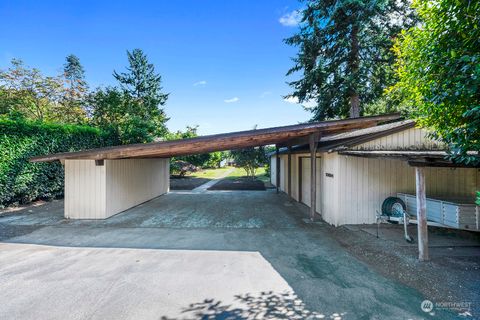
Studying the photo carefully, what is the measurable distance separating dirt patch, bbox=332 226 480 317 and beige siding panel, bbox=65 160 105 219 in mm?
7434

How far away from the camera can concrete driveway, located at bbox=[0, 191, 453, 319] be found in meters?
2.63

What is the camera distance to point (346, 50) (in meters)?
11.8

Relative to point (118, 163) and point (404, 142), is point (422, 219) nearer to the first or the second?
point (404, 142)

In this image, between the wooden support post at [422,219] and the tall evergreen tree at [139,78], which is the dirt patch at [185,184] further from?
the wooden support post at [422,219]

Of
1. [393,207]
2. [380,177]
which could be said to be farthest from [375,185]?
[393,207]

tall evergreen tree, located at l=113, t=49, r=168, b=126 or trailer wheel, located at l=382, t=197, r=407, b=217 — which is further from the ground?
tall evergreen tree, located at l=113, t=49, r=168, b=126

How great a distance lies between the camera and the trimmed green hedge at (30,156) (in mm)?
7504

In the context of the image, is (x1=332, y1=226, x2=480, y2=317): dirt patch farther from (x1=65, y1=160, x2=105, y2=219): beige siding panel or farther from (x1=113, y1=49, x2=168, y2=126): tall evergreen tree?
(x1=113, y1=49, x2=168, y2=126): tall evergreen tree

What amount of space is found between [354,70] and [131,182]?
13.0 metres

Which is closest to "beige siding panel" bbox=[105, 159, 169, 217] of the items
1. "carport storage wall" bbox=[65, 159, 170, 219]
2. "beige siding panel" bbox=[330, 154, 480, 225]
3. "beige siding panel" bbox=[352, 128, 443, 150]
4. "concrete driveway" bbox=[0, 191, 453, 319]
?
"carport storage wall" bbox=[65, 159, 170, 219]

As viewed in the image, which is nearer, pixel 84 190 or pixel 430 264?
pixel 430 264

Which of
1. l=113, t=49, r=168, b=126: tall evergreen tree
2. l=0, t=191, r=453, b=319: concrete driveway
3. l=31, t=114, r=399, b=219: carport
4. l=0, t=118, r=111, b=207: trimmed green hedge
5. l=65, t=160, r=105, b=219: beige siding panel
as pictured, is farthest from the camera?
l=113, t=49, r=168, b=126: tall evergreen tree

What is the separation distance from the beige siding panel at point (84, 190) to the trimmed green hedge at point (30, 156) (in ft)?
9.20

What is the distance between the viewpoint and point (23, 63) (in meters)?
13.6
